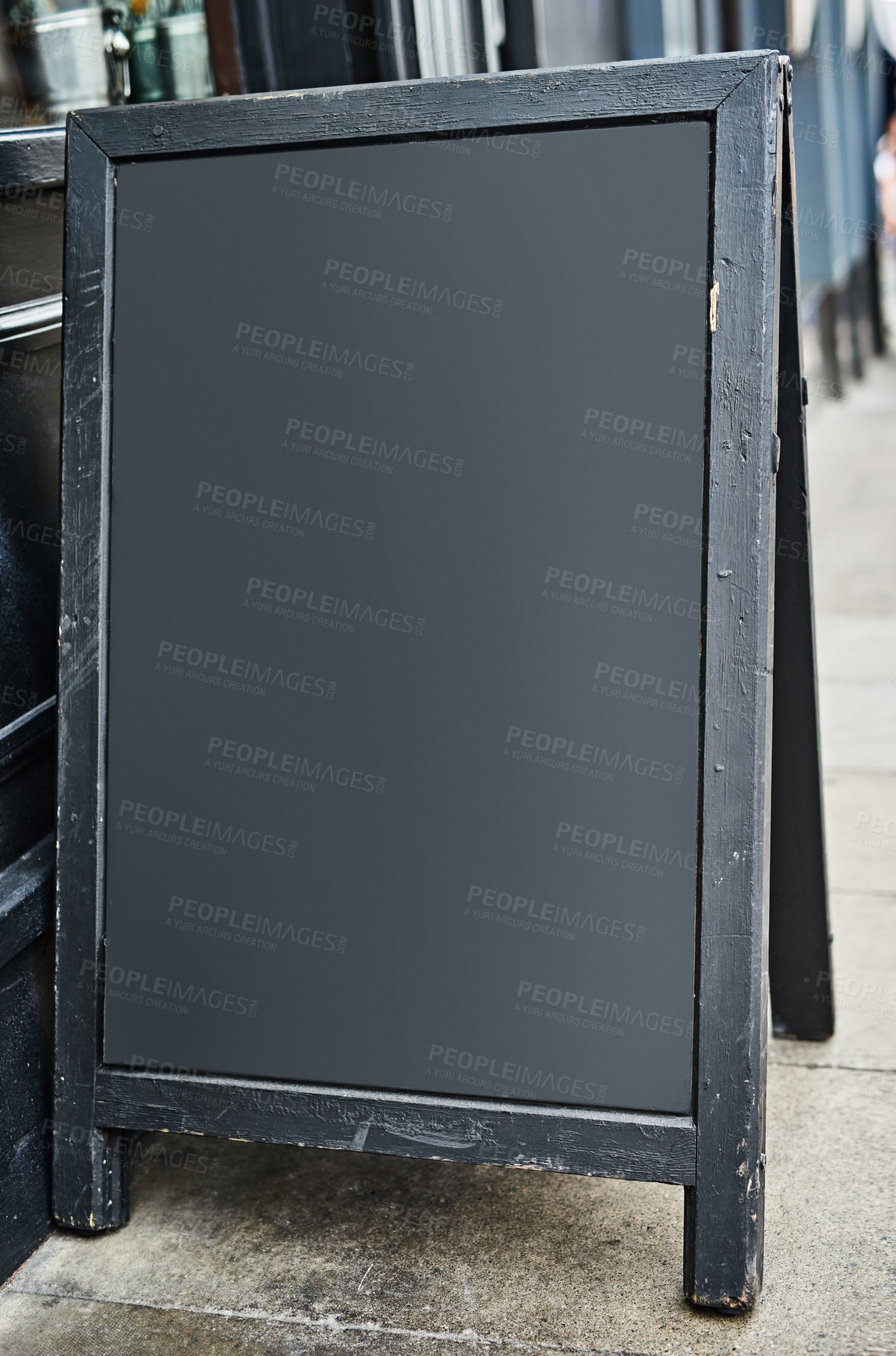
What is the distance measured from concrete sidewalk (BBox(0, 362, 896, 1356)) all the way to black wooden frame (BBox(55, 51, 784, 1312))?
6.0 inches

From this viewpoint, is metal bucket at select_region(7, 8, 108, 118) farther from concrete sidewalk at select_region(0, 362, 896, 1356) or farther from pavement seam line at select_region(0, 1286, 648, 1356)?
pavement seam line at select_region(0, 1286, 648, 1356)

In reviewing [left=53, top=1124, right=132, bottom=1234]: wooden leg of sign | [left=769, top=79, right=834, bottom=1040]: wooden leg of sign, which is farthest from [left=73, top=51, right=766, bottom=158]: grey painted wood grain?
[left=53, top=1124, right=132, bottom=1234]: wooden leg of sign

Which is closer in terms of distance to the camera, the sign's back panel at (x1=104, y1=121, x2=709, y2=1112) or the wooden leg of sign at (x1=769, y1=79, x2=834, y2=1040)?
the sign's back panel at (x1=104, y1=121, x2=709, y2=1112)

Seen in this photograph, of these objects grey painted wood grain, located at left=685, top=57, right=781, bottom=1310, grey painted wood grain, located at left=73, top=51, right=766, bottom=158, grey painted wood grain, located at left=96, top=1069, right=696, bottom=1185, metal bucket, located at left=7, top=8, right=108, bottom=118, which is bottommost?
grey painted wood grain, located at left=96, top=1069, right=696, bottom=1185

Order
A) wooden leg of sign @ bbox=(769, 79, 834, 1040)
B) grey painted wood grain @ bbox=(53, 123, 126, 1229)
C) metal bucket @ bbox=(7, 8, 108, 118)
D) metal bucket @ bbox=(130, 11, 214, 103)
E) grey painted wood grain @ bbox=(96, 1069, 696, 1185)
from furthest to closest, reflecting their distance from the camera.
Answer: metal bucket @ bbox=(130, 11, 214, 103) → metal bucket @ bbox=(7, 8, 108, 118) → wooden leg of sign @ bbox=(769, 79, 834, 1040) → grey painted wood grain @ bbox=(53, 123, 126, 1229) → grey painted wood grain @ bbox=(96, 1069, 696, 1185)

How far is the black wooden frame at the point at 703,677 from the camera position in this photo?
1.88 metres

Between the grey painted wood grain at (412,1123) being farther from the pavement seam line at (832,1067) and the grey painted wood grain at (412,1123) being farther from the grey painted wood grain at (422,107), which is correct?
the grey painted wood grain at (422,107)

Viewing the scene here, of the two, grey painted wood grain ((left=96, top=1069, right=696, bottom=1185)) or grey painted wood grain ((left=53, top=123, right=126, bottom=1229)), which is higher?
grey painted wood grain ((left=53, top=123, right=126, bottom=1229))

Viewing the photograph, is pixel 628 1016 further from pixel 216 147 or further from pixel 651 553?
pixel 216 147

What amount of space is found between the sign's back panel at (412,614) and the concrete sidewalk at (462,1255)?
35 centimetres

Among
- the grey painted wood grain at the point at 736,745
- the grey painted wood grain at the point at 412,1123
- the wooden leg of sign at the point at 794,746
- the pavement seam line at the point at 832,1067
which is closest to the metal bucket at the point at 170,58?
the wooden leg of sign at the point at 794,746

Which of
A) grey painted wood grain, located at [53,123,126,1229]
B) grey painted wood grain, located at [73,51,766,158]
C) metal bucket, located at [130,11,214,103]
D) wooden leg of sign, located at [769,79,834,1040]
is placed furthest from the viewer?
metal bucket, located at [130,11,214,103]

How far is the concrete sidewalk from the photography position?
1980mm

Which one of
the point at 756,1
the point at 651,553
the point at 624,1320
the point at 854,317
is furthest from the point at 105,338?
the point at 854,317
